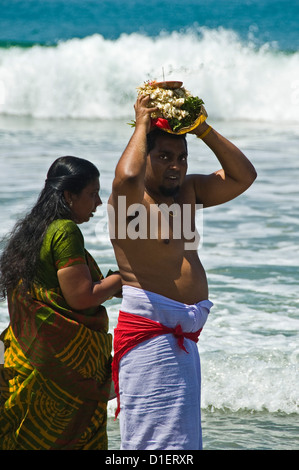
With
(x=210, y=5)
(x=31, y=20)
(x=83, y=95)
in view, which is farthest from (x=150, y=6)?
(x=83, y=95)

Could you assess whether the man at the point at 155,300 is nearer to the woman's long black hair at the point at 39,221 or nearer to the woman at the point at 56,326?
the woman at the point at 56,326

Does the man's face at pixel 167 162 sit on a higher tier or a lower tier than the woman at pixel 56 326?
higher

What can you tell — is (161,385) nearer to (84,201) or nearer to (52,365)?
(52,365)

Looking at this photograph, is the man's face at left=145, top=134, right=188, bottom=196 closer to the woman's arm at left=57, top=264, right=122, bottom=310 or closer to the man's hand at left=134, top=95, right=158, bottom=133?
the man's hand at left=134, top=95, right=158, bottom=133

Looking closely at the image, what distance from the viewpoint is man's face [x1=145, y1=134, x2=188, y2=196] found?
3.02m

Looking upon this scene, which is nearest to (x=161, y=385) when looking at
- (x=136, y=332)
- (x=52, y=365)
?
(x=136, y=332)

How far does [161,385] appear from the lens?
287 centimetres

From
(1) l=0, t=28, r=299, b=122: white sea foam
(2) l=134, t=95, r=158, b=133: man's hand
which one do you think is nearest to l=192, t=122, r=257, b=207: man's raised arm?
(2) l=134, t=95, r=158, b=133: man's hand

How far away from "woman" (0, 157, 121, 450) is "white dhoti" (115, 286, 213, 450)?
248mm

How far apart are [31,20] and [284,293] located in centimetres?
1660

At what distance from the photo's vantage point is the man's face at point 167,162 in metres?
3.02

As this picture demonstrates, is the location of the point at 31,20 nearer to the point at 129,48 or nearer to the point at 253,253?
the point at 129,48

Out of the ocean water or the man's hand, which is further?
the ocean water

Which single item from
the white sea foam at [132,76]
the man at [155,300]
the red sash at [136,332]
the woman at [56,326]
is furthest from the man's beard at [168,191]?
the white sea foam at [132,76]
